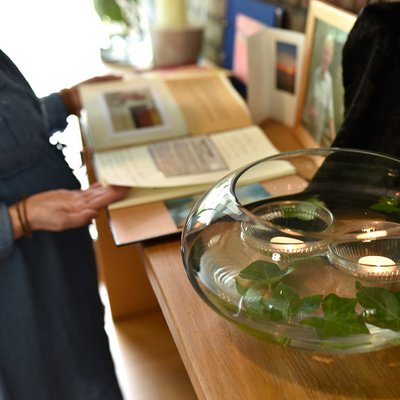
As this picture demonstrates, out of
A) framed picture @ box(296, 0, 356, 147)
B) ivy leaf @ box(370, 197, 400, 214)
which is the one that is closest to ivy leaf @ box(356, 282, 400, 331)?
ivy leaf @ box(370, 197, 400, 214)

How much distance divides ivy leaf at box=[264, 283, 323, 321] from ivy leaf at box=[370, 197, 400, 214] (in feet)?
0.60

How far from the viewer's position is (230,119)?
1.07 metres

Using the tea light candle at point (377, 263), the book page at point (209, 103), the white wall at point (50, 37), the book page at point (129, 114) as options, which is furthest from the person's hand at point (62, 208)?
the white wall at point (50, 37)

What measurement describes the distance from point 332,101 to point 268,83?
0.79ft

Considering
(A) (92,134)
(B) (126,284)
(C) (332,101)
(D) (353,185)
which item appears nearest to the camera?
(D) (353,185)

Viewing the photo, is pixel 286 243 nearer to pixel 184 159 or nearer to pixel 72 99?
pixel 184 159

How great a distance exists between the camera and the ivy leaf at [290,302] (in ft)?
1.61

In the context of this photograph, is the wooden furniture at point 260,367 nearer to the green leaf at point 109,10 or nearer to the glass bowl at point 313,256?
the glass bowl at point 313,256

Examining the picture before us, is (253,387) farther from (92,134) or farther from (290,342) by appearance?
(92,134)

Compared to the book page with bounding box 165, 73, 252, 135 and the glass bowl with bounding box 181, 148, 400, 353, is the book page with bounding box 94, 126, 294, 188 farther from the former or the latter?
the glass bowl with bounding box 181, 148, 400, 353

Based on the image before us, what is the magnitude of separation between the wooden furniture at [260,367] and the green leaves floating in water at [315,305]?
56 mm

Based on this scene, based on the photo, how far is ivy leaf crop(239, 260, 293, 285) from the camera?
53cm

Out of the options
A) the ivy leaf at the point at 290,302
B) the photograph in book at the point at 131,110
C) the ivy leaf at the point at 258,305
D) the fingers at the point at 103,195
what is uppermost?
the ivy leaf at the point at 290,302

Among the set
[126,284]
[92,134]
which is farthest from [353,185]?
[126,284]
